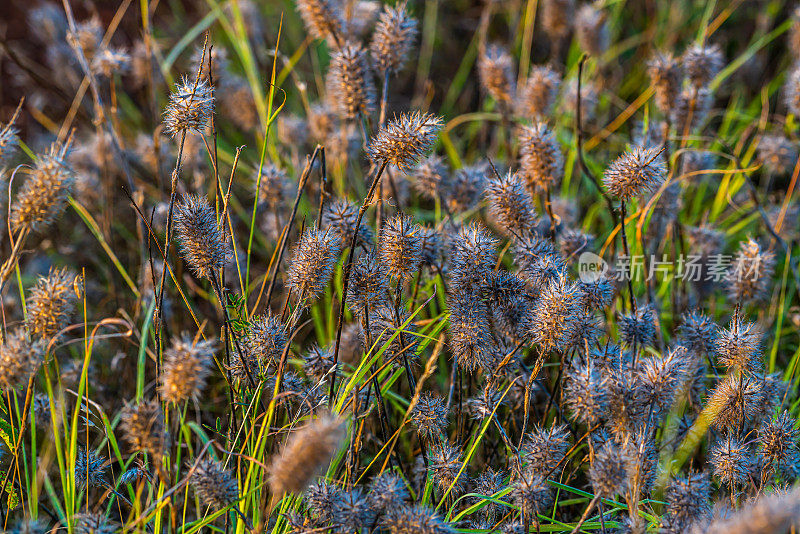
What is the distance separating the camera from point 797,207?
315 centimetres

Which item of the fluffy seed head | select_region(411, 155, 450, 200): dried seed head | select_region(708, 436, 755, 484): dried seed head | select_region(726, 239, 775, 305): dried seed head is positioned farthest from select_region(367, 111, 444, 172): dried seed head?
select_region(726, 239, 775, 305): dried seed head

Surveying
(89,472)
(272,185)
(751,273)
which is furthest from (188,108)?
(751,273)

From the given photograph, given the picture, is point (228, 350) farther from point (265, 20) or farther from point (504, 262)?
point (265, 20)

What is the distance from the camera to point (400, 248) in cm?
181

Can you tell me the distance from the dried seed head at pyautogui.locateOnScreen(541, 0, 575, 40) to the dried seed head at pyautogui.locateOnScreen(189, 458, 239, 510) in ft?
10.2

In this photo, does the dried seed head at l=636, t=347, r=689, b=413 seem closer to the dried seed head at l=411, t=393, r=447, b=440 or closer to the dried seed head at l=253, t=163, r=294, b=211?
the dried seed head at l=411, t=393, r=447, b=440

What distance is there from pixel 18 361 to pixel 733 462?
1.82m

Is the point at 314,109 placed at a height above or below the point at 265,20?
below

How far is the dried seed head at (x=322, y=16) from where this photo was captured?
2.38 meters

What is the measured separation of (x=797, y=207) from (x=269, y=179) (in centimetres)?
241

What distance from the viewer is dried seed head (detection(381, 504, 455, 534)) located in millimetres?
1608

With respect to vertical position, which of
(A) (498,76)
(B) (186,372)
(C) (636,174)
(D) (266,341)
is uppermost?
(A) (498,76)

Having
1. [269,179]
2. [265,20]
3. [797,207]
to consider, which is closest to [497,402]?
[269,179]

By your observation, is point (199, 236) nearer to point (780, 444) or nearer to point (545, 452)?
point (545, 452)
